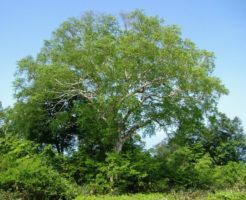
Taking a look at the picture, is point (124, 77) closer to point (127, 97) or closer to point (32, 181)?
point (127, 97)

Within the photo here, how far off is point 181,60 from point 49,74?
24.8ft

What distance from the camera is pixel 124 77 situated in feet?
76.6

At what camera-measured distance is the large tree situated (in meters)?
23.1

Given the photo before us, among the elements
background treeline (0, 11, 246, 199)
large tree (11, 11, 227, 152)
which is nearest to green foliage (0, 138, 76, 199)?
background treeline (0, 11, 246, 199)

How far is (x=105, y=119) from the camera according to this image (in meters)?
24.9

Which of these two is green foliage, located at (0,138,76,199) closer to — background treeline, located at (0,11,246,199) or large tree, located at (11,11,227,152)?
background treeline, located at (0,11,246,199)

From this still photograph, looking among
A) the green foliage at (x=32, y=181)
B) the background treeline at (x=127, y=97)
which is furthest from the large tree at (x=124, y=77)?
the green foliage at (x=32, y=181)

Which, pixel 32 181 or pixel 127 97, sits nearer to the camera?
pixel 32 181

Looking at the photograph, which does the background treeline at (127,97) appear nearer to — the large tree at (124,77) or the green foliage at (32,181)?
the large tree at (124,77)

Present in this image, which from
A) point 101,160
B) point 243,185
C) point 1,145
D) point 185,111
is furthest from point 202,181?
point 1,145

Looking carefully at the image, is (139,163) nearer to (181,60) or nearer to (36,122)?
(181,60)

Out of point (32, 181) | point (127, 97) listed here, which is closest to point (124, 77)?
point (127, 97)

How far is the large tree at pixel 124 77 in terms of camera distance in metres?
23.1

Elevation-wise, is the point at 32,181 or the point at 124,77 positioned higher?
the point at 124,77
